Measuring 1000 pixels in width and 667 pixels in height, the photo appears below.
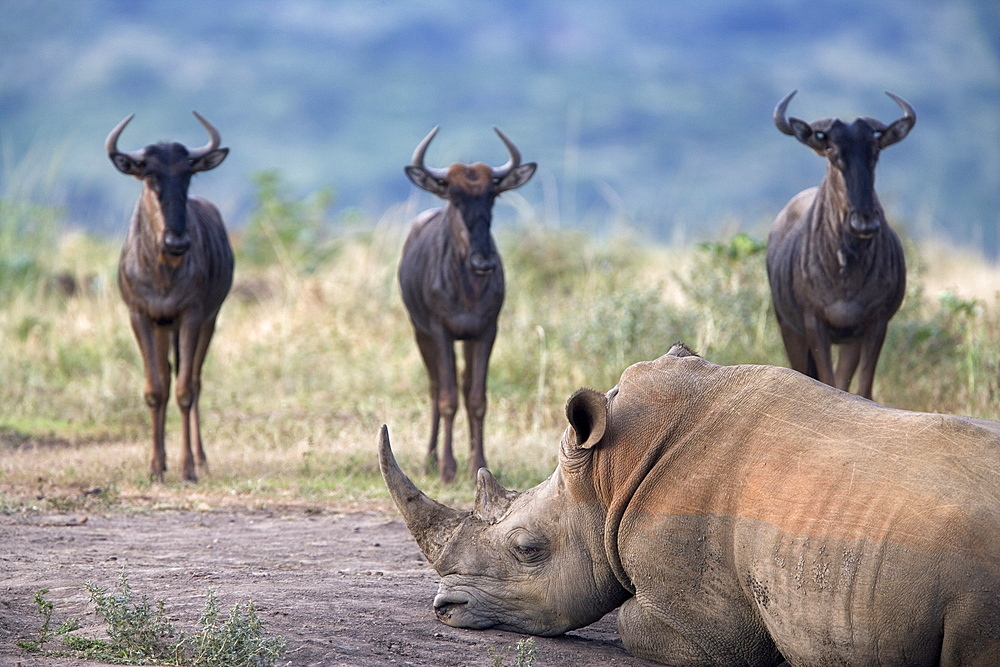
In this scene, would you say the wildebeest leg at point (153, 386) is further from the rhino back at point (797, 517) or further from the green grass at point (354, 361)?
the rhino back at point (797, 517)

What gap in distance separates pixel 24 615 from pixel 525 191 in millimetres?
35338

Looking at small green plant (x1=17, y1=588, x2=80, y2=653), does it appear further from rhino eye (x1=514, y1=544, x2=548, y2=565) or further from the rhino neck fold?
the rhino neck fold

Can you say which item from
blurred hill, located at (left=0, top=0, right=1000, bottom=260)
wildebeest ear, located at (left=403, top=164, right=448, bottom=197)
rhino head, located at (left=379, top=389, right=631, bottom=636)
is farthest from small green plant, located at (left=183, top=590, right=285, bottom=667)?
blurred hill, located at (left=0, top=0, right=1000, bottom=260)

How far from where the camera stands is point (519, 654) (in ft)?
14.9

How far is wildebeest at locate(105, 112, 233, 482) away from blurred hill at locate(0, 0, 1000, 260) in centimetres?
3242

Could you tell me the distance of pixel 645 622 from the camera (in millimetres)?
4922

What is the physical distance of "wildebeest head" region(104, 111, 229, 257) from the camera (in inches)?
359

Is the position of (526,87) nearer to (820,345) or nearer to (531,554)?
(820,345)

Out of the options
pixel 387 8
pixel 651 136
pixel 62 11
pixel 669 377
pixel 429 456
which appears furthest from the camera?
pixel 387 8

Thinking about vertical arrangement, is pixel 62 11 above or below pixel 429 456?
above

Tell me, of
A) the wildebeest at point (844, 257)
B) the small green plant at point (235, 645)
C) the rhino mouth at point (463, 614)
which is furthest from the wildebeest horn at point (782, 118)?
the small green plant at point (235, 645)

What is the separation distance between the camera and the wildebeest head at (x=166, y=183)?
9.12m

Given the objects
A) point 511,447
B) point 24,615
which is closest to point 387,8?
point 511,447

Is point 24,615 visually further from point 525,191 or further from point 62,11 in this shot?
point 62,11
